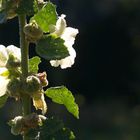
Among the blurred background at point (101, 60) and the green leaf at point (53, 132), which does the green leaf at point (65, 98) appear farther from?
the blurred background at point (101, 60)

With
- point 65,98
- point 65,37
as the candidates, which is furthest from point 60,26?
point 65,98

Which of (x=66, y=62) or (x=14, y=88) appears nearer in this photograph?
(x=14, y=88)

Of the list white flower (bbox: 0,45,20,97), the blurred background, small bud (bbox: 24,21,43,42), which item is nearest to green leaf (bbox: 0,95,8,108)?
white flower (bbox: 0,45,20,97)

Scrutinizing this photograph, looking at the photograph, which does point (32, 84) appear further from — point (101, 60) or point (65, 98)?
point (101, 60)

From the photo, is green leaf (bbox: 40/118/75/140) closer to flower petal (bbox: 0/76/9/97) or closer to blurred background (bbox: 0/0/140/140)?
flower petal (bbox: 0/76/9/97)

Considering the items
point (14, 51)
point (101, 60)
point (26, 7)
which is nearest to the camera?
point (26, 7)

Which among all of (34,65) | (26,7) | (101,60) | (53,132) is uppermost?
(26,7)
